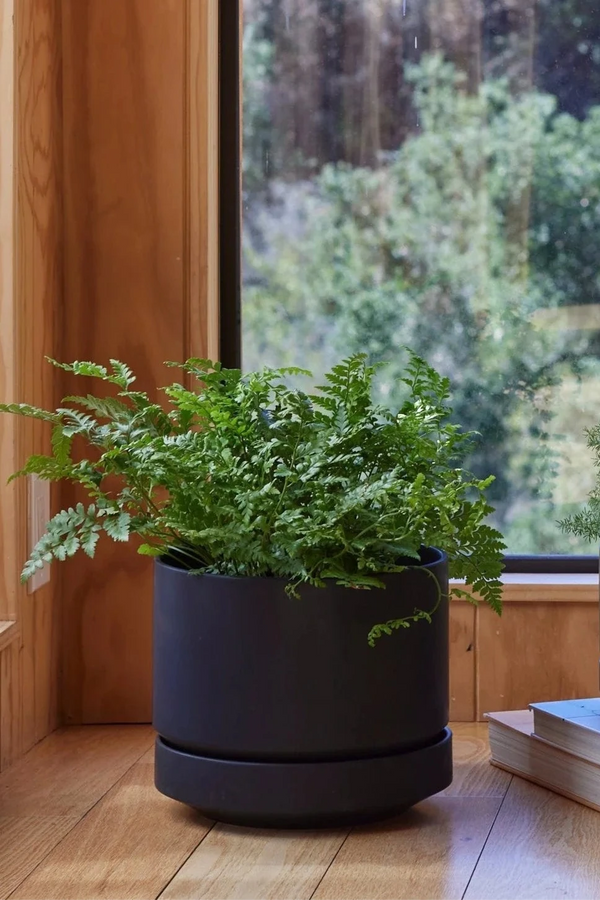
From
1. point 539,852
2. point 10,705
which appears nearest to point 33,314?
Answer: point 10,705

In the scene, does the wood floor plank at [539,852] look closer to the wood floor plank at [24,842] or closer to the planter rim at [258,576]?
the planter rim at [258,576]

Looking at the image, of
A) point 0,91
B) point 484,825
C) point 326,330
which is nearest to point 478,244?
point 326,330

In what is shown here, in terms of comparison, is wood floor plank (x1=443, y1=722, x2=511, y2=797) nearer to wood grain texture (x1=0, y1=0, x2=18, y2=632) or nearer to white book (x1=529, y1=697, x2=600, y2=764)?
white book (x1=529, y1=697, x2=600, y2=764)

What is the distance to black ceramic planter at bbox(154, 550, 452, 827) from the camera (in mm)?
1047

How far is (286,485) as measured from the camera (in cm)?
105

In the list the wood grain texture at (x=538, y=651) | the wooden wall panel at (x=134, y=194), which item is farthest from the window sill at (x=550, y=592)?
the wooden wall panel at (x=134, y=194)

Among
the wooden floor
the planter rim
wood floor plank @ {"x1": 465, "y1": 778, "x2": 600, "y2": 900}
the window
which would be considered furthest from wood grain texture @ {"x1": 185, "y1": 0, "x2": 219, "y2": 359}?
wood floor plank @ {"x1": 465, "y1": 778, "x2": 600, "y2": 900}

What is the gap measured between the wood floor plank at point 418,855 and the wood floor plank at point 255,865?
0.04ft

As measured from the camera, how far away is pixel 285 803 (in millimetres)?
1055

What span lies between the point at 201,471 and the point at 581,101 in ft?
2.92

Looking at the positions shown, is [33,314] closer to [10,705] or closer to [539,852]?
[10,705]

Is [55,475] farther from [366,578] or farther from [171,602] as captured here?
[366,578]

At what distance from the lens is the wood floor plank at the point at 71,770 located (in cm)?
119

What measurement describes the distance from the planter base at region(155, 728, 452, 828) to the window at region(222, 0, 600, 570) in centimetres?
59
